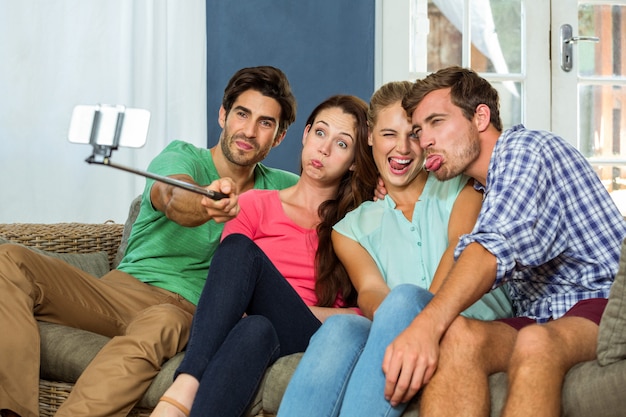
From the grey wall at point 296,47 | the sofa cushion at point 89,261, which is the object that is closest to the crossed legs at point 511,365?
the sofa cushion at point 89,261

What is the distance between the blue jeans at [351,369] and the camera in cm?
163

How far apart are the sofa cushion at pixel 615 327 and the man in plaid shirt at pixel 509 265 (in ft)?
0.21

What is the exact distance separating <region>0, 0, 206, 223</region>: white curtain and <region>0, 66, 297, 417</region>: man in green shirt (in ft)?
2.95

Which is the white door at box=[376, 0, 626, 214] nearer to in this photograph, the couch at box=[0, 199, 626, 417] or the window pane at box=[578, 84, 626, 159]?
the window pane at box=[578, 84, 626, 159]

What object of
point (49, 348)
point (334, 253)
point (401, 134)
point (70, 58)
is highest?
point (70, 58)

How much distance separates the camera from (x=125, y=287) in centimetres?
236

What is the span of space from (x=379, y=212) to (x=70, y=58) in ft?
5.62

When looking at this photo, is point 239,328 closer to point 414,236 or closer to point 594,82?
point 414,236

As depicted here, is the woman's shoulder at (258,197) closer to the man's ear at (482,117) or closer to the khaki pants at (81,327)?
the khaki pants at (81,327)

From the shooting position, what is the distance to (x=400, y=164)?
7.13 ft

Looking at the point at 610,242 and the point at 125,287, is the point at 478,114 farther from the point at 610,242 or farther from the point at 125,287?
the point at 125,287

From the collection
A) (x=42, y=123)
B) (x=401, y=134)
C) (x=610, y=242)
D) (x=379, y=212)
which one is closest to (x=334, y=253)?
(x=379, y=212)

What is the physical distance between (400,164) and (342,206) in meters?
0.22

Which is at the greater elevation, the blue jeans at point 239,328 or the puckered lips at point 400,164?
the puckered lips at point 400,164
